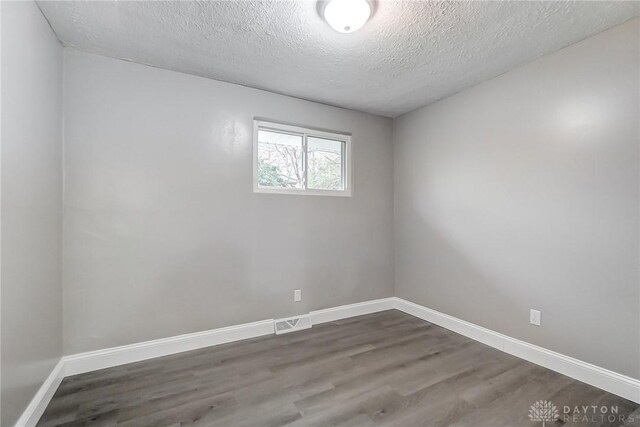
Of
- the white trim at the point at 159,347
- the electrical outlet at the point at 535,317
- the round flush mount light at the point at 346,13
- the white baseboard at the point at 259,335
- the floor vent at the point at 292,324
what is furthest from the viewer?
the floor vent at the point at 292,324

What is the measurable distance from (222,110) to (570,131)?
2929 mm

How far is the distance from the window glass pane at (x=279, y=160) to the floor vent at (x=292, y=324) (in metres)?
1.44

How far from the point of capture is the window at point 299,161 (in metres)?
3.00

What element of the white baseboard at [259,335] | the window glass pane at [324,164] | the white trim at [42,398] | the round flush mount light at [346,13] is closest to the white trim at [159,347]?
the white baseboard at [259,335]

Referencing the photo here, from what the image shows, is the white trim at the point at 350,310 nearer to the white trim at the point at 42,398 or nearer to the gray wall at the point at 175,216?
the gray wall at the point at 175,216

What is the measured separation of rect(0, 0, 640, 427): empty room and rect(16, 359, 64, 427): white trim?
23 millimetres

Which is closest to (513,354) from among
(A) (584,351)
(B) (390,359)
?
(A) (584,351)

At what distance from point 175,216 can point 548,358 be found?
3.31 meters

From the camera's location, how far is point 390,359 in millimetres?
2391

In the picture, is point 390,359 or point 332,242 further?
point 332,242

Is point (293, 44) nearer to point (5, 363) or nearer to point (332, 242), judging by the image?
point (332, 242)

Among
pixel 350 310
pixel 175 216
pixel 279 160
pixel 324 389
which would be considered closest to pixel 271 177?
pixel 279 160

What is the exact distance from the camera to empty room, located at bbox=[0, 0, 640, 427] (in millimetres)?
1722

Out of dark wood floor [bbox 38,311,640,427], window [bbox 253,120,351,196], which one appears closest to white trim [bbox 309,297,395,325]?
dark wood floor [bbox 38,311,640,427]
